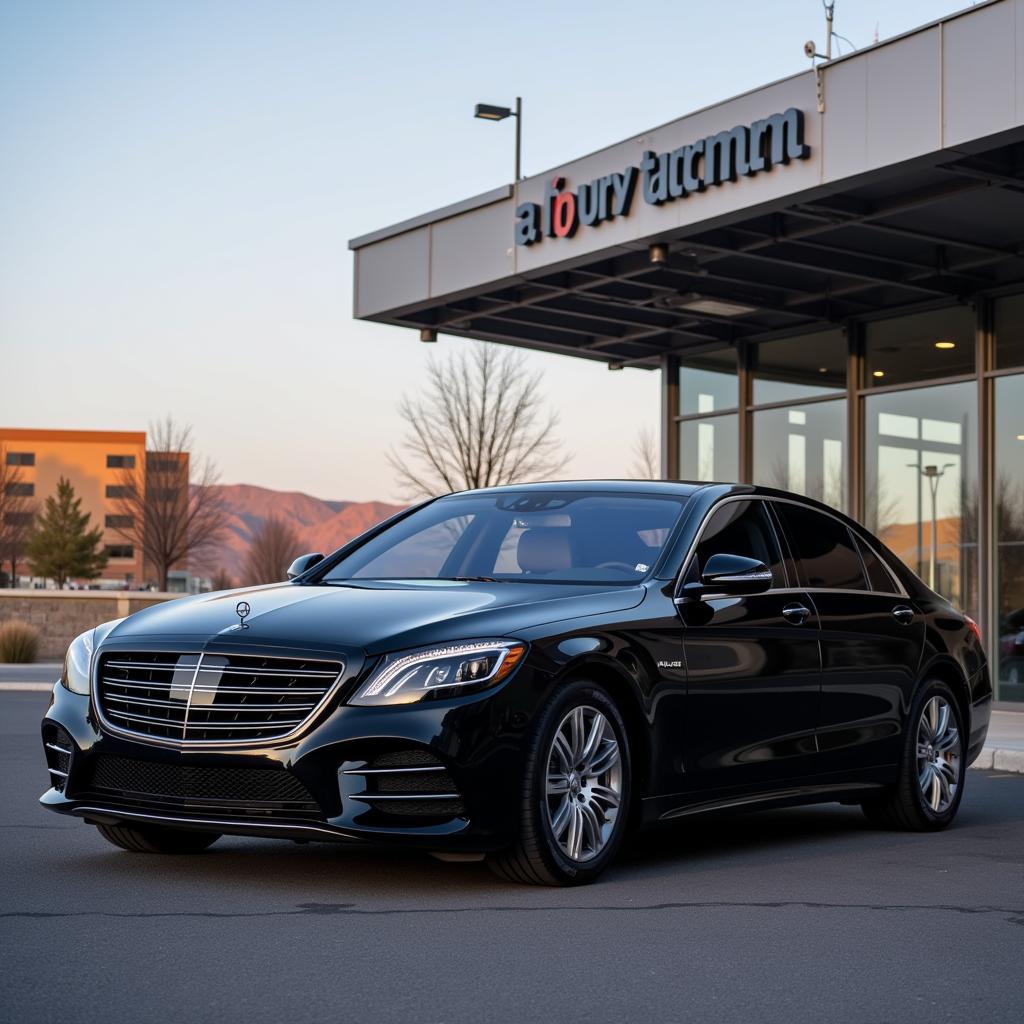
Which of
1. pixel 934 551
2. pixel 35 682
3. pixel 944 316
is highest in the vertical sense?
pixel 944 316

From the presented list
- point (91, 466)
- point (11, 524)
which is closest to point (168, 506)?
point (11, 524)

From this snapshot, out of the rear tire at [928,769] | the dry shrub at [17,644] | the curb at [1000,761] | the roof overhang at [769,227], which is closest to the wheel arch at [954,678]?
the rear tire at [928,769]

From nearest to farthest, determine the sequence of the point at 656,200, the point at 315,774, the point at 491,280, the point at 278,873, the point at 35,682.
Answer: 1. the point at 315,774
2. the point at 278,873
3. the point at 656,200
4. the point at 491,280
5. the point at 35,682

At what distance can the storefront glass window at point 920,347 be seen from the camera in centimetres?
1941

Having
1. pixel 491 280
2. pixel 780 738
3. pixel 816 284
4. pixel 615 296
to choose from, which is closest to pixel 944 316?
pixel 816 284

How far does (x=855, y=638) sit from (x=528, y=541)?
1.79 m

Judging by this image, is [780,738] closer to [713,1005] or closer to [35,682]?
[713,1005]

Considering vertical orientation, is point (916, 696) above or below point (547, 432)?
below

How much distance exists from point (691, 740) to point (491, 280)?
40.3 ft

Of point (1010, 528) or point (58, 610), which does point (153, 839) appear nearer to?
point (1010, 528)

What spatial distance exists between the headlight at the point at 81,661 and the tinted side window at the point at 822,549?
327 centimetres

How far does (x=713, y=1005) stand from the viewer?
484cm

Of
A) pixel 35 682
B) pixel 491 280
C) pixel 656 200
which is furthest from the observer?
pixel 35 682

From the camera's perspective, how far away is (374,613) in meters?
6.77
